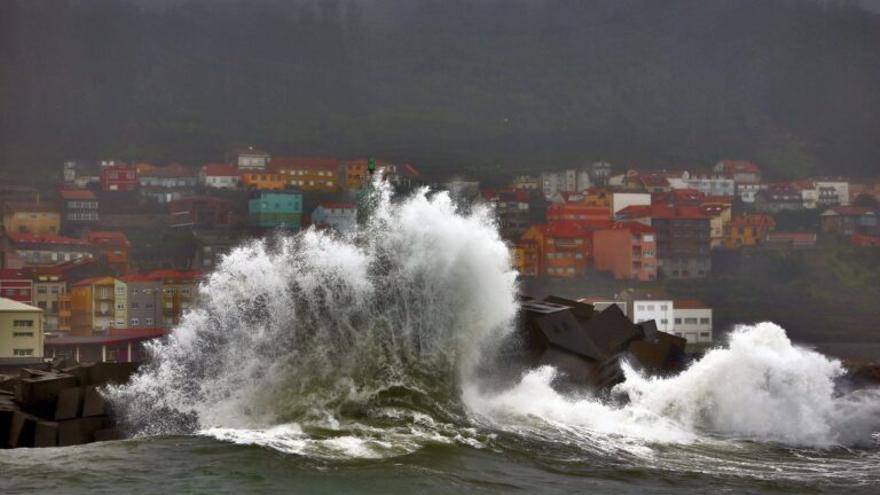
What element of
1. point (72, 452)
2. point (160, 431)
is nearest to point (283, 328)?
point (160, 431)

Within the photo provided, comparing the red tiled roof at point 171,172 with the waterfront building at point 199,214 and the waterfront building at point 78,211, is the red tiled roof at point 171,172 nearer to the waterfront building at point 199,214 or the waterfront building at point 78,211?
the waterfront building at point 78,211

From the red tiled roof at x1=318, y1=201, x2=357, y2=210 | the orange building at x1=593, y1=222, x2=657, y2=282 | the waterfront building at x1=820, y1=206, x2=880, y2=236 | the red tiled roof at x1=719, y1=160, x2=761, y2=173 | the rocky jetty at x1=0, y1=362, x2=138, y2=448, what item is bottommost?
the rocky jetty at x1=0, y1=362, x2=138, y2=448

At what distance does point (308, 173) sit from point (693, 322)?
3650cm

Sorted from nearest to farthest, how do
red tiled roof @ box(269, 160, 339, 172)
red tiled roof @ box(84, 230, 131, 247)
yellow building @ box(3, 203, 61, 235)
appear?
1. red tiled roof @ box(84, 230, 131, 247)
2. yellow building @ box(3, 203, 61, 235)
3. red tiled roof @ box(269, 160, 339, 172)

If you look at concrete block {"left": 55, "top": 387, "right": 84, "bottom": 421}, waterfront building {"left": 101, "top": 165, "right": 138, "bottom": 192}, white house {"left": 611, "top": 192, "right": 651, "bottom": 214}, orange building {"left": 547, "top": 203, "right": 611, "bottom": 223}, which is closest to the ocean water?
concrete block {"left": 55, "top": 387, "right": 84, "bottom": 421}

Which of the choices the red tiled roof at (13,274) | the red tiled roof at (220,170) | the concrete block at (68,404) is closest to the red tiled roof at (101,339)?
the red tiled roof at (13,274)

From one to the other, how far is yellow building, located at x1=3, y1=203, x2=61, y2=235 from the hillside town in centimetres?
13

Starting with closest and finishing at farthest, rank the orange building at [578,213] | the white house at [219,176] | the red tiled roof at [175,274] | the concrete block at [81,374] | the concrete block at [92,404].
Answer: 1. the concrete block at [92,404]
2. the concrete block at [81,374]
3. the red tiled roof at [175,274]
4. the orange building at [578,213]
5. the white house at [219,176]

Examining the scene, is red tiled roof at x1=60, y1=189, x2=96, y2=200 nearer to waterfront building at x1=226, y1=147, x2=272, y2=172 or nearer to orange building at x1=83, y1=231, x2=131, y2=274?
orange building at x1=83, y1=231, x2=131, y2=274

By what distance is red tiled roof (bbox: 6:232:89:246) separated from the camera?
7194cm

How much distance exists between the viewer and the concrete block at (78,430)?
58.3 ft

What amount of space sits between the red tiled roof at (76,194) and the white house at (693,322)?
1733 inches

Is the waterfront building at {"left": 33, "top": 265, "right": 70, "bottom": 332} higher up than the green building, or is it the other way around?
the green building

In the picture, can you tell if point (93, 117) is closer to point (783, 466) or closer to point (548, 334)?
point (548, 334)
